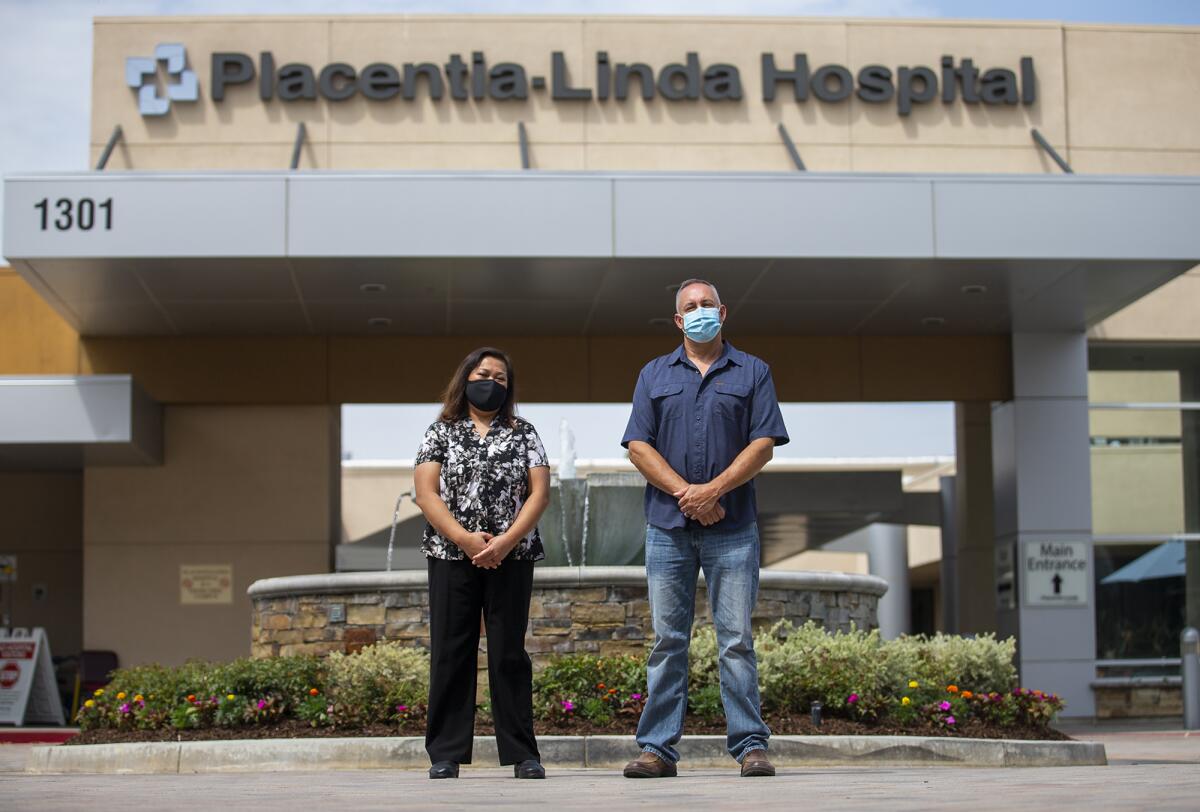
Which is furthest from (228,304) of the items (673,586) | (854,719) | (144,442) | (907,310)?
(673,586)

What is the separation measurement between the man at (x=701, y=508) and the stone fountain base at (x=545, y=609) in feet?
14.0

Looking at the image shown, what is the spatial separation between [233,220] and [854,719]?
23.2 feet

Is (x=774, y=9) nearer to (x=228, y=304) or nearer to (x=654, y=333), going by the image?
(x=654, y=333)

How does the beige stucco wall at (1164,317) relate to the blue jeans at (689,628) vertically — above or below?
above

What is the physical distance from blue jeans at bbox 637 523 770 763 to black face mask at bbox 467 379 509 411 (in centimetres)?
88

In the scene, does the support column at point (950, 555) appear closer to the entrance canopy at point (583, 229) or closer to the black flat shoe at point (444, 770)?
the entrance canopy at point (583, 229)

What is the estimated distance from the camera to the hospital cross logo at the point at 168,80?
673 inches

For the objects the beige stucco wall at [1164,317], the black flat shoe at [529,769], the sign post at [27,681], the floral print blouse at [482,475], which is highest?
the beige stucco wall at [1164,317]

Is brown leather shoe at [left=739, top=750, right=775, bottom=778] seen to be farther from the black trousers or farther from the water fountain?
the water fountain

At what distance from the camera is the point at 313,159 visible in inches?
674

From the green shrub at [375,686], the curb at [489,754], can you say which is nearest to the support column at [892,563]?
the curb at [489,754]

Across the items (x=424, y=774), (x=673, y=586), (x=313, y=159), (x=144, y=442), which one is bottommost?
(x=424, y=774)

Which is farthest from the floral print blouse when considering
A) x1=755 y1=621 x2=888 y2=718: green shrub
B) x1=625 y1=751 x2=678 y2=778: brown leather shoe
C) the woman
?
x1=755 y1=621 x2=888 y2=718: green shrub

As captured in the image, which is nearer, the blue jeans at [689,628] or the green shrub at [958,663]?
the blue jeans at [689,628]
